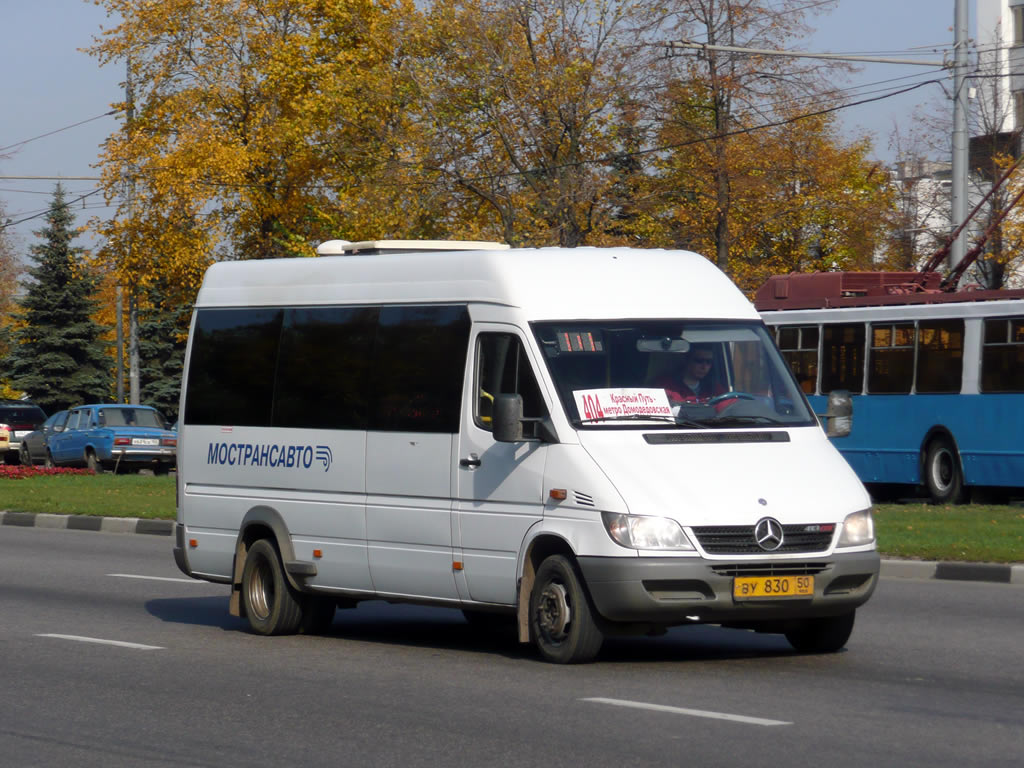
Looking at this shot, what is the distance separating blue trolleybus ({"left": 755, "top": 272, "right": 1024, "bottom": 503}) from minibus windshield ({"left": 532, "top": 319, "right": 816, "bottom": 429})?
47.8 feet

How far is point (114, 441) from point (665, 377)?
31.0 m

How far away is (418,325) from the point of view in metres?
11.2

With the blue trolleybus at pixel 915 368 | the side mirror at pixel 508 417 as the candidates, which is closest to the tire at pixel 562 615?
the side mirror at pixel 508 417

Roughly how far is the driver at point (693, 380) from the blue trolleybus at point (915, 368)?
48.7ft

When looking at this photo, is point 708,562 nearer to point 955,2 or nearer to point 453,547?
point 453,547

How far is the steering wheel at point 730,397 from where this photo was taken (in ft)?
33.7

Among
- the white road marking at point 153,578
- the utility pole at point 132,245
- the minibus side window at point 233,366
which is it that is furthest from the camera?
the utility pole at point 132,245

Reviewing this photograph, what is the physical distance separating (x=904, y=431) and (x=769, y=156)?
9402mm

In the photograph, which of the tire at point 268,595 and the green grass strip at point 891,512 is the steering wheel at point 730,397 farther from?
the green grass strip at point 891,512

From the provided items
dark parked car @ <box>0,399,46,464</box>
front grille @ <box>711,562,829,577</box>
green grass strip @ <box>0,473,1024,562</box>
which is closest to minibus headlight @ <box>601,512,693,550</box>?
front grille @ <box>711,562,829,577</box>

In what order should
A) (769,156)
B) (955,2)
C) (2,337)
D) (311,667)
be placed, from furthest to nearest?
(2,337), (769,156), (955,2), (311,667)

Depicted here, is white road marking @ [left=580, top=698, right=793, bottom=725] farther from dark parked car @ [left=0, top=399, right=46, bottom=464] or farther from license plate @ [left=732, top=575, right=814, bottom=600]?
dark parked car @ [left=0, top=399, right=46, bottom=464]

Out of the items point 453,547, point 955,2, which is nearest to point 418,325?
point 453,547

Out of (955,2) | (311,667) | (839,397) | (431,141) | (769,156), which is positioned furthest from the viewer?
(431,141)
